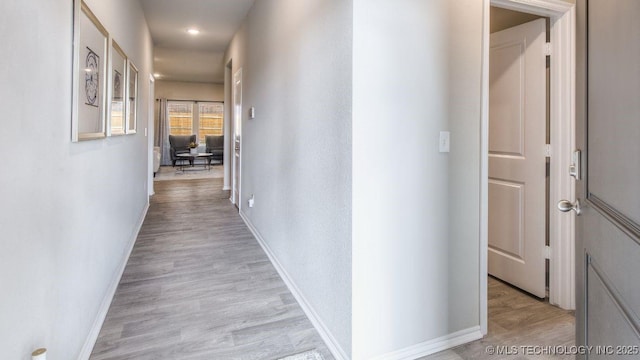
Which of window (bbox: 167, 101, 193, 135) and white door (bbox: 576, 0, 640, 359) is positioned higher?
window (bbox: 167, 101, 193, 135)

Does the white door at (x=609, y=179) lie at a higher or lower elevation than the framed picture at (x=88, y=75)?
lower

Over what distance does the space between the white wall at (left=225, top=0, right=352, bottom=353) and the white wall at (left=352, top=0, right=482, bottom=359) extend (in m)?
0.08

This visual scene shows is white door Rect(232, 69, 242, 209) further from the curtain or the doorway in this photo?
the curtain

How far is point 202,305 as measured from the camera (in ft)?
7.63

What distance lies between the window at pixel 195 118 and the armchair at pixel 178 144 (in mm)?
697

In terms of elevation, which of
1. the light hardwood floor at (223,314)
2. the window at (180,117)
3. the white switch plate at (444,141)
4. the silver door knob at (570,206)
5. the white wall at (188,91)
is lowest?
the light hardwood floor at (223,314)

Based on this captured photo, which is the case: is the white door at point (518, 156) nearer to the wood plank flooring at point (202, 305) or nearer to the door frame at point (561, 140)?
the door frame at point (561, 140)

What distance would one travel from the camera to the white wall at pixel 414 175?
5.24ft

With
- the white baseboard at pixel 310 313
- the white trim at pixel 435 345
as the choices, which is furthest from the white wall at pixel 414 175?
the white baseboard at pixel 310 313

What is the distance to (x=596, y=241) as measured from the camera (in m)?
0.89

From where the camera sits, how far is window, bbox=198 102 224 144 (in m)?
11.6

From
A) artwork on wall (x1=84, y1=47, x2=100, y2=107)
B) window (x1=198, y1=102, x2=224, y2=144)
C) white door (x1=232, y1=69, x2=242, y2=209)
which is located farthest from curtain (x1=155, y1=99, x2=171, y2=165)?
artwork on wall (x1=84, y1=47, x2=100, y2=107)

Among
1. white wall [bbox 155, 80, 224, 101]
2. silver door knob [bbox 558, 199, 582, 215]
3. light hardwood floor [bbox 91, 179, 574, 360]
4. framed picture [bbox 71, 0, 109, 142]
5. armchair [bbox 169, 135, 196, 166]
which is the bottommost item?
light hardwood floor [bbox 91, 179, 574, 360]

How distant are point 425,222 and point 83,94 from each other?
6.00ft
